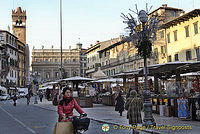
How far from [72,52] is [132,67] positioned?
67.6m

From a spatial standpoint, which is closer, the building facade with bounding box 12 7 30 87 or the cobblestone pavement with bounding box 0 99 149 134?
the cobblestone pavement with bounding box 0 99 149 134

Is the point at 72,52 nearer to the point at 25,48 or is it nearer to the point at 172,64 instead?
the point at 25,48

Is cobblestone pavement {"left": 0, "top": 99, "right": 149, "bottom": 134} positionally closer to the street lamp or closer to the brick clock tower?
the street lamp

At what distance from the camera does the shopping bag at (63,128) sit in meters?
5.61

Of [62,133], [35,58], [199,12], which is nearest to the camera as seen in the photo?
[62,133]

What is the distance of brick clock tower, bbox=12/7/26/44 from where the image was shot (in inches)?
4387

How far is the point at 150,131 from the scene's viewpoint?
33.1ft

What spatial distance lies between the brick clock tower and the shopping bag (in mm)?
110339

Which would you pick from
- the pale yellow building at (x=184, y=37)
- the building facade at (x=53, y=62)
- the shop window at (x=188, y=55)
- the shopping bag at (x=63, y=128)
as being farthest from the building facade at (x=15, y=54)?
the shopping bag at (x=63, y=128)

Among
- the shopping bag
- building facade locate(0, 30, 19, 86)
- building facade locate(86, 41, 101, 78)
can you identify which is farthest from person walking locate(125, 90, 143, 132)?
building facade locate(0, 30, 19, 86)

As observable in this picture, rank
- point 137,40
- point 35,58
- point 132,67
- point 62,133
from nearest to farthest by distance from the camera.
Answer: point 62,133, point 137,40, point 132,67, point 35,58

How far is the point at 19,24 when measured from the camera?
115m

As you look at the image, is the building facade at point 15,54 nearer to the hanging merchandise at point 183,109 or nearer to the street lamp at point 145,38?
the street lamp at point 145,38

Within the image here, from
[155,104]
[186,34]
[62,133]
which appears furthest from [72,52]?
[62,133]
